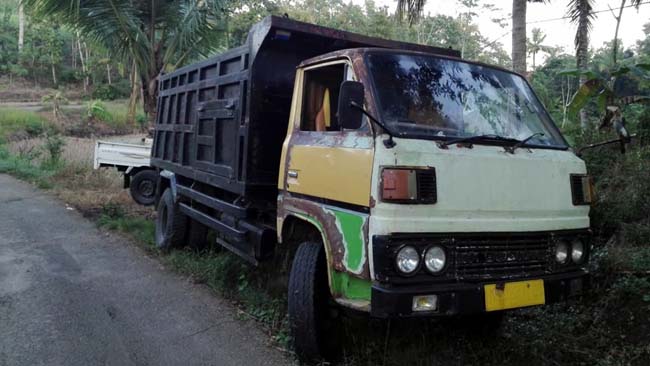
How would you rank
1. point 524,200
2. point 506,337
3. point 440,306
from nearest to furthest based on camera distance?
1. point 440,306
2. point 524,200
3. point 506,337

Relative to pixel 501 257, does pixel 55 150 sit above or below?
above

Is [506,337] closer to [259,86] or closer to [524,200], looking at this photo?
[524,200]

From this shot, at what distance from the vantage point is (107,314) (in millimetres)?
5023

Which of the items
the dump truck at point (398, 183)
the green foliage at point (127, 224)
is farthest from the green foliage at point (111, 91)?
the dump truck at point (398, 183)

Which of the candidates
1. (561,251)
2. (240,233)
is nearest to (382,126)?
(561,251)

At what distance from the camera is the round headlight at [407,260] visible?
3.17 metres

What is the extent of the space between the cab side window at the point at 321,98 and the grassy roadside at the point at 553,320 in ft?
5.02

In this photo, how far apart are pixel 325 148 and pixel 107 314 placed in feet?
8.83

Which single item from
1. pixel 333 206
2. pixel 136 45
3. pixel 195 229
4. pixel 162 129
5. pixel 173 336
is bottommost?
pixel 173 336

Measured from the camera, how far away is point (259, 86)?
4844 millimetres

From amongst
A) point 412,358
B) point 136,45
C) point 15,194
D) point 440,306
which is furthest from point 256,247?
point 15,194

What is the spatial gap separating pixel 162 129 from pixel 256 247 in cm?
380

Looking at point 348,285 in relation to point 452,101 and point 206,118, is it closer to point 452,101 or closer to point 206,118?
point 452,101

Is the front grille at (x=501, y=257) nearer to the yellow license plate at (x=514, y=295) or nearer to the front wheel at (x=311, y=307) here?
the yellow license plate at (x=514, y=295)
